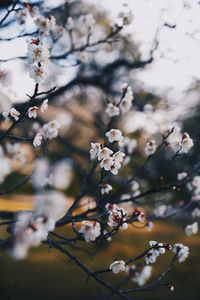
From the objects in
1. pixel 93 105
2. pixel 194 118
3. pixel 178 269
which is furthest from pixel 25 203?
pixel 194 118

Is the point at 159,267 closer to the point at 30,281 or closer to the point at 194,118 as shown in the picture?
the point at 30,281

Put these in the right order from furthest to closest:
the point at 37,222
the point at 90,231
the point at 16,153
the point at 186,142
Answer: the point at 16,153 → the point at 186,142 → the point at 90,231 → the point at 37,222

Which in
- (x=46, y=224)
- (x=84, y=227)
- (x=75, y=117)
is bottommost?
(x=84, y=227)

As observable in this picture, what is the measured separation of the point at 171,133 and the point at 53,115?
293 inches

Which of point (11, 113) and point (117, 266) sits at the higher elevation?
point (11, 113)

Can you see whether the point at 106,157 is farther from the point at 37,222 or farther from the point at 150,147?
the point at 37,222

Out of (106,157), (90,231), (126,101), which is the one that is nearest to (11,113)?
(106,157)

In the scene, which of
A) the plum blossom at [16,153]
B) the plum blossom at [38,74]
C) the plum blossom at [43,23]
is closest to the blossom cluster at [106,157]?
the plum blossom at [38,74]

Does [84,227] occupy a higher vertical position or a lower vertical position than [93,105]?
lower

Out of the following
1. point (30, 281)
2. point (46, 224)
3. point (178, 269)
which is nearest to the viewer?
point (46, 224)

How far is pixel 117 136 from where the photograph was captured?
4.12 meters

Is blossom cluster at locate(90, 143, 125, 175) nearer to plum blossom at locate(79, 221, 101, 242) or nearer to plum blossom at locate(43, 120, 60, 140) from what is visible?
plum blossom at locate(79, 221, 101, 242)

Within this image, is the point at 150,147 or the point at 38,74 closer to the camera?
the point at 38,74

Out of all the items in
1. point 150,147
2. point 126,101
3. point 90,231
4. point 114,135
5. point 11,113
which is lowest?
point 90,231
